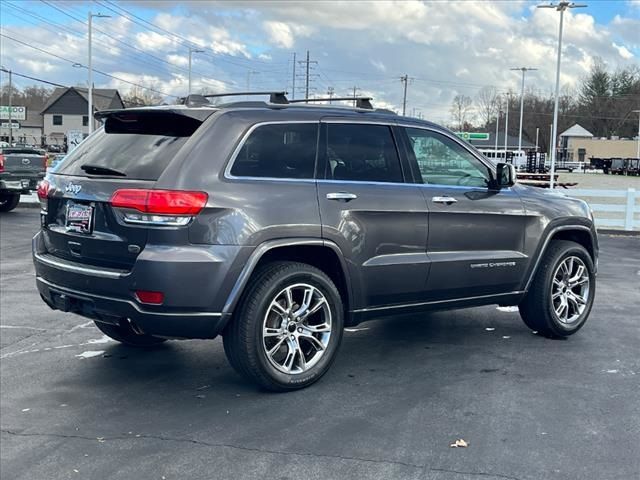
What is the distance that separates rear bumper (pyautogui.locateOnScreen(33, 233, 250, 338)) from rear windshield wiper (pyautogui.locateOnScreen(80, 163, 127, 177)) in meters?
0.61

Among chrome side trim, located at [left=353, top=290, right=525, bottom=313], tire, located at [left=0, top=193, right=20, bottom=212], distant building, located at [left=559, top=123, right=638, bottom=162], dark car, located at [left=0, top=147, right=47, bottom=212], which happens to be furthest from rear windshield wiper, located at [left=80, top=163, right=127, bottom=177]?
distant building, located at [left=559, top=123, right=638, bottom=162]

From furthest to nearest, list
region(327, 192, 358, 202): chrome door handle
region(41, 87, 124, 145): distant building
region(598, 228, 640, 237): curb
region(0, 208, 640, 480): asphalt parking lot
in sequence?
region(41, 87, 124, 145): distant building
region(598, 228, 640, 237): curb
region(327, 192, 358, 202): chrome door handle
region(0, 208, 640, 480): asphalt parking lot

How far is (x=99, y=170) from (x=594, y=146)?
117747mm

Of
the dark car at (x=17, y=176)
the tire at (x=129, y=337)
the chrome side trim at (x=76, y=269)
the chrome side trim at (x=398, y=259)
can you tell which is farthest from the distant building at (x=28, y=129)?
the chrome side trim at (x=398, y=259)

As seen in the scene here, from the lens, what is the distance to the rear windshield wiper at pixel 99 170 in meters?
4.53

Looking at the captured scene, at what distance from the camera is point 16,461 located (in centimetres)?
389

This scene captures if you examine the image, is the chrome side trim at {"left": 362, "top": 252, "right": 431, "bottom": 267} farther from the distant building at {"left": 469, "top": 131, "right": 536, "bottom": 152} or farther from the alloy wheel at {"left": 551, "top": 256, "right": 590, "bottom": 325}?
the distant building at {"left": 469, "top": 131, "right": 536, "bottom": 152}

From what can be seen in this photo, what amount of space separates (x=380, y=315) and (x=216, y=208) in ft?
5.21

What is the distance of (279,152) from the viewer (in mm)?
4758

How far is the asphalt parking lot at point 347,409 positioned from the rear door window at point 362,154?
1449mm

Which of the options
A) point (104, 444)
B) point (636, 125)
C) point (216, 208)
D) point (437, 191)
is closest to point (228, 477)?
point (104, 444)

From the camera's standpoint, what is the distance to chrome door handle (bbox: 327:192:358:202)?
15.8 ft

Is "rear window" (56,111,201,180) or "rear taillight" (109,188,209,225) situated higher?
"rear window" (56,111,201,180)

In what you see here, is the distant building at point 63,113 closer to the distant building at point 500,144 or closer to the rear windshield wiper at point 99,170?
the distant building at point 500,144
